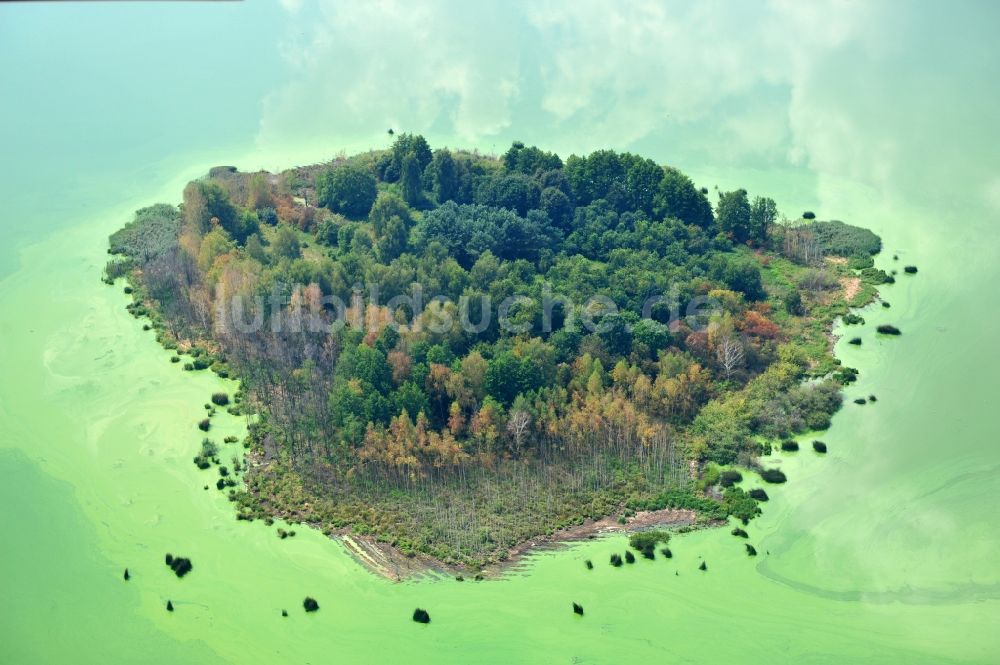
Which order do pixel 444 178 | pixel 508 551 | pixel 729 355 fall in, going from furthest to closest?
pixel 444 178 → pixel 729 355 → pixel 508 551

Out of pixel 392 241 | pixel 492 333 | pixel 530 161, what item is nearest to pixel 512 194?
pixel 530 161

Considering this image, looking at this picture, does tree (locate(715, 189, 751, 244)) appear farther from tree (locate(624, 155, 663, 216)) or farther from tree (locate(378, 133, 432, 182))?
tree (locate(378, 133, 432, 182))

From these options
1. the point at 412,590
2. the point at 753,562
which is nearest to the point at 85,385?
the point at 412,590

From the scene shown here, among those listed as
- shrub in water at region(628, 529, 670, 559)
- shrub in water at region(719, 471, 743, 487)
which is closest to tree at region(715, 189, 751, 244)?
shrub in water at region(719, 471, 743, 487)

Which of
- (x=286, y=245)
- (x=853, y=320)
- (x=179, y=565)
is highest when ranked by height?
(x=853, y=320)

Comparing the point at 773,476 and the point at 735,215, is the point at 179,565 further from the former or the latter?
the point at 735,215

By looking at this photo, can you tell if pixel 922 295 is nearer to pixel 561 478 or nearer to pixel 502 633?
pixel 561 478
